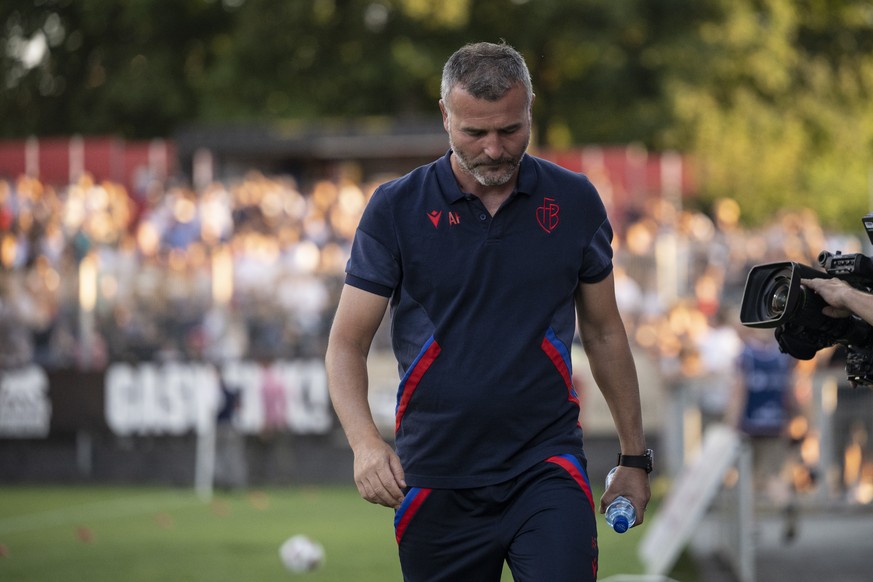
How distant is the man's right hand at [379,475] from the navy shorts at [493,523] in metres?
0.23

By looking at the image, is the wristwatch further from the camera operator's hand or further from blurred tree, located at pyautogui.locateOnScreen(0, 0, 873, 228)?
blurred tree, located at pyautogui.locateOnScreen(0, 0, 873, 228)

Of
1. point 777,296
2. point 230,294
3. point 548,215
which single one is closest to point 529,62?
point 230,294

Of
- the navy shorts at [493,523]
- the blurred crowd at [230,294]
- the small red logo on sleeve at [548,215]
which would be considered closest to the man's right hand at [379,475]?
the navy shorts at [493,523]

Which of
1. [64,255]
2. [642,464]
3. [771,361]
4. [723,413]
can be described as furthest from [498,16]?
[642,464]

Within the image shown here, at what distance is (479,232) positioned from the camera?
4.96 meters

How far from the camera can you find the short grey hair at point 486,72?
4.80m

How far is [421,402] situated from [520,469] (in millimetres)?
369

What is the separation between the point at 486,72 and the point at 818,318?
1.33 metres

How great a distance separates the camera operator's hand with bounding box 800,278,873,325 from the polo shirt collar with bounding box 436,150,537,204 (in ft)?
3.03

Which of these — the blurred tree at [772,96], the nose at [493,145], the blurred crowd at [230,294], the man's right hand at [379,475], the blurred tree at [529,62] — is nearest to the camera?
the man's right hand at [379,475]

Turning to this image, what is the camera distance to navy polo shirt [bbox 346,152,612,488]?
4.93 metres

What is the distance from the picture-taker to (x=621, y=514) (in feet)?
16.7

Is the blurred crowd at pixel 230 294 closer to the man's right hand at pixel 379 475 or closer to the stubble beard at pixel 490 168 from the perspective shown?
the stubble beard at pixel 490 168

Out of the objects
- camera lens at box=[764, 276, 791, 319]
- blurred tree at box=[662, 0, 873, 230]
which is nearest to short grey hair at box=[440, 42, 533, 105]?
camera lens at box=[764, 276, 791, 319]
